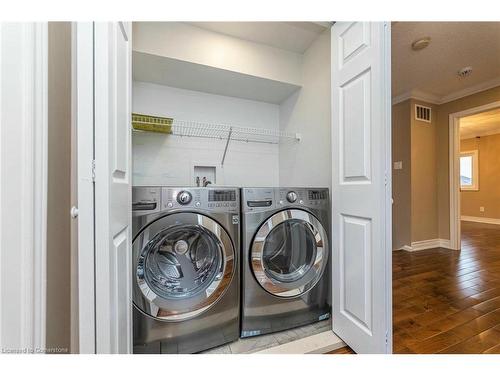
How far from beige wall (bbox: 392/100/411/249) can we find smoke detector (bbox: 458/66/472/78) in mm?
563

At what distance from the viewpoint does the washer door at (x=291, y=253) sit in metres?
1.20

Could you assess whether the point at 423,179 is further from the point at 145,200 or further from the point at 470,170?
the point at 470,170

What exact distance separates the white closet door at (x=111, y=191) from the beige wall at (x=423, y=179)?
11.2 ft

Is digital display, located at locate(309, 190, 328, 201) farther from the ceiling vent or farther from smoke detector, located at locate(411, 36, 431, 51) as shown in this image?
the ceiling vent

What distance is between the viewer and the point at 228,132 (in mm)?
1918

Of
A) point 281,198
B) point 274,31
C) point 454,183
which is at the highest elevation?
point 274,31

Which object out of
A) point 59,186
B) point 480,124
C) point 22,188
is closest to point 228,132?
point 59,186

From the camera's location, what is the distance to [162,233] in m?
1.02

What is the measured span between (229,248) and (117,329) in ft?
1.83

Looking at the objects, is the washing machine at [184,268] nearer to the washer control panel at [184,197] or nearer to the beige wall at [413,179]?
the washer control panel at [184,197]

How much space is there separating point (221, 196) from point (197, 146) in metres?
0.93

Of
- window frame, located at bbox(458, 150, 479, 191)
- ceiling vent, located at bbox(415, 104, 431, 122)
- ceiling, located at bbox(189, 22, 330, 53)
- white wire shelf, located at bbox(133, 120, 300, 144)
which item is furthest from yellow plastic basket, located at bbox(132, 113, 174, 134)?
window frame, located at bbox(458, 150, 479, 191)
